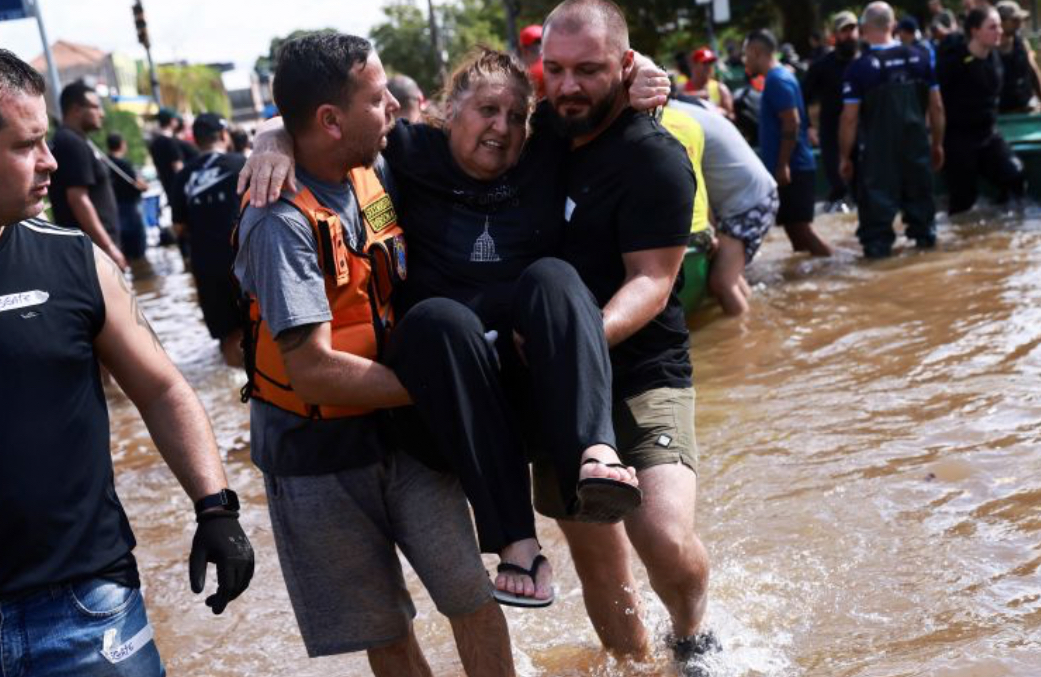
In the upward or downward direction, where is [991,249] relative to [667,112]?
downward

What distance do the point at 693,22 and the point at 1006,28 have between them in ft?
93.1

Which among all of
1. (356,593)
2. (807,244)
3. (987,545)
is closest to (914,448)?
(987,545)

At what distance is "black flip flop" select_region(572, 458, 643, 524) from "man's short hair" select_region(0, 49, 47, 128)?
1.53 metres

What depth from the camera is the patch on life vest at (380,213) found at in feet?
Answer: 10.9

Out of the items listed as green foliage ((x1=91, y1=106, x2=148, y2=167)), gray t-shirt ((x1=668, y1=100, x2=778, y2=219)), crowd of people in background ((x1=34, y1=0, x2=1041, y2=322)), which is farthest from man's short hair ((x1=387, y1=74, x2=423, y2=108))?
green foliage ((x1=91, y1=106, x2=148, y2=167))

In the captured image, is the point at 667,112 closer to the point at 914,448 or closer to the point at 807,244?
the point at 914,448

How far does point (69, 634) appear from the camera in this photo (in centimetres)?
260

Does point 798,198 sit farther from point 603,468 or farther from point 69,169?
point 603,468

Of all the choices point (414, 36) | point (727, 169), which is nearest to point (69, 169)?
point (727, 169)

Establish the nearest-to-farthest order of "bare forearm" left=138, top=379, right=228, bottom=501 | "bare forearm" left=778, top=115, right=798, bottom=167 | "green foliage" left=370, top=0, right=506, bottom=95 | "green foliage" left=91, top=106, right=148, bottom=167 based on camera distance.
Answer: "bare forearm" left=138, top=379, right=228, bottom=501 < "bare forearm" left=778, top=115, right=798, bottom=167 < "green foliage" left=91, top=106, right=148, bottom=167 < "green foliage" left=370, top=0, right=506, bottom=95

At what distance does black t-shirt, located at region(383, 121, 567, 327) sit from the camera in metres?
3.41

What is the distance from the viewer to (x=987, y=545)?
4.55 metres

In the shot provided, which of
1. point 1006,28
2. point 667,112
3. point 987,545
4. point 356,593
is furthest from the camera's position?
point 1006,28

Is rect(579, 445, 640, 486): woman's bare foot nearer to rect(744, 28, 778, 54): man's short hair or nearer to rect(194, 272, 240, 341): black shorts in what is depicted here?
rect(194, 272, 240, 341): black shorts
